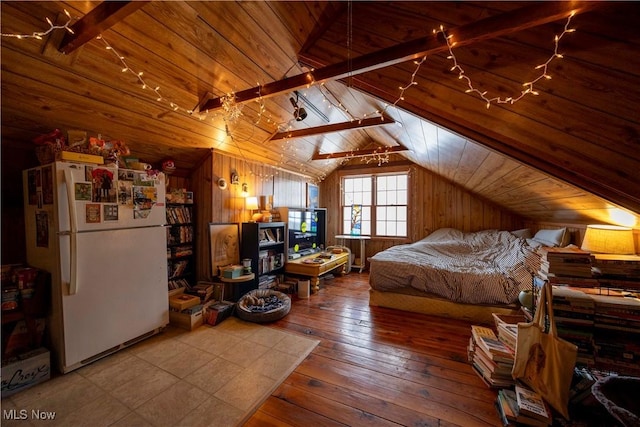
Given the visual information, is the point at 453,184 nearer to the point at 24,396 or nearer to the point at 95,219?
the point at 95,219

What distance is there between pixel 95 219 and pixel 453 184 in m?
5.48

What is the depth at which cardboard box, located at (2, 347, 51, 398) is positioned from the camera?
1639mm

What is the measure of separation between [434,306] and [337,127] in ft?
8.74

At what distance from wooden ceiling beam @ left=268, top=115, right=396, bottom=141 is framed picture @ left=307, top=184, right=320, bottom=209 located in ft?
6.43

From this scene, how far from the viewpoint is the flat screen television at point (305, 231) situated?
4.23 m

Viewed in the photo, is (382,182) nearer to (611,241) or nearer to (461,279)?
(461,279)

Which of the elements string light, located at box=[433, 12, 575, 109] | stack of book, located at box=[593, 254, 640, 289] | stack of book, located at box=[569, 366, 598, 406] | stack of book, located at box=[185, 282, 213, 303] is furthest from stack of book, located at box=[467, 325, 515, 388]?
stack of book, located at box=[185, 282, 213, 303]

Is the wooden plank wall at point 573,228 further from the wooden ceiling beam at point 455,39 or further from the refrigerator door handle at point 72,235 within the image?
the refrigerator door handle at point 72,235

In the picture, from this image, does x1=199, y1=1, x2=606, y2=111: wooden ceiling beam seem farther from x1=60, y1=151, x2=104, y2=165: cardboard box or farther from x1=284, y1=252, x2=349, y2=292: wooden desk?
x1=284, y1=252, x2=349, y2=292: wooden desk

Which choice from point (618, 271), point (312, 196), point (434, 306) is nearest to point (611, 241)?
point (618, 271)

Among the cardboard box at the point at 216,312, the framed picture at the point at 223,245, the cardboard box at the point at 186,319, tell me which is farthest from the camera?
the framed picture at the point at 223,245

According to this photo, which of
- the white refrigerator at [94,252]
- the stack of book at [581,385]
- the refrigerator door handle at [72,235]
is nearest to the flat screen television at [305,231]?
the white refrigerator at [94,252]

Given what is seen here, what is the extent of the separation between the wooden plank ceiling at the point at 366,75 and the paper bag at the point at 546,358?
0.93 m

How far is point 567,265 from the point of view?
1632mm
